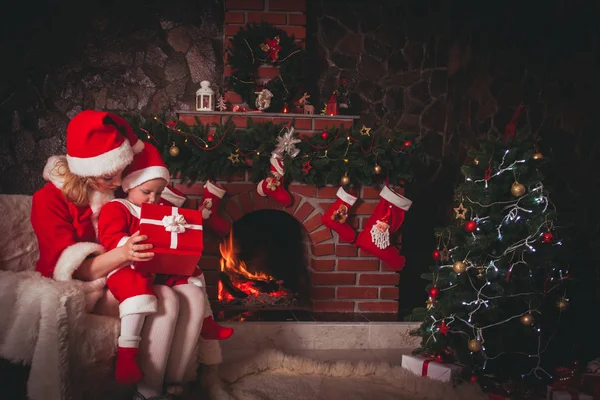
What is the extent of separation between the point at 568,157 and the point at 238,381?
2316 mm

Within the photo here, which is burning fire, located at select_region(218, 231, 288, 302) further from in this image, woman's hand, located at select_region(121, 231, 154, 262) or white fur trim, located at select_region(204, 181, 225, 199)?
woman's hand, located at select_region(121, 231, 154, 262)

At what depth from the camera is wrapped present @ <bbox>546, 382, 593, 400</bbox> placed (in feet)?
6.48

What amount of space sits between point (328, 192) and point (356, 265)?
0.49 meters

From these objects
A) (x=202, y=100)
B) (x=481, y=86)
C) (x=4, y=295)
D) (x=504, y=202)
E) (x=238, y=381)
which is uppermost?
(x=481, y=86)

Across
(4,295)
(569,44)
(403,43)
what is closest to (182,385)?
(4,295)

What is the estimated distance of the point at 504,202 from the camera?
7.06 feet

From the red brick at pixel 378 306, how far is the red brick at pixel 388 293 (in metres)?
0.03

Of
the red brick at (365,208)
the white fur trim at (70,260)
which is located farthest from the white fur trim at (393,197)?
the white fur trim at (70,260)

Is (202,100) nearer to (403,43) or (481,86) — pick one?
(403,43)

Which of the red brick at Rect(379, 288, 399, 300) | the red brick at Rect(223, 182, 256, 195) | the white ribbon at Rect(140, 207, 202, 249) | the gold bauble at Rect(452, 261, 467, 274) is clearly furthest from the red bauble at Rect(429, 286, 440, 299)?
the white ribbon at Rect(140, 207, 202, 249)

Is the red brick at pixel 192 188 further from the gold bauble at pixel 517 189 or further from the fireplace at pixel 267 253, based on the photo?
the gold bauble at pixel 517 189

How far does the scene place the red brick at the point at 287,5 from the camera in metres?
3.21

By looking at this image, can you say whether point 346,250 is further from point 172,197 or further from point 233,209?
point 172,197

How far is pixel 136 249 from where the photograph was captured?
5.22 ft
